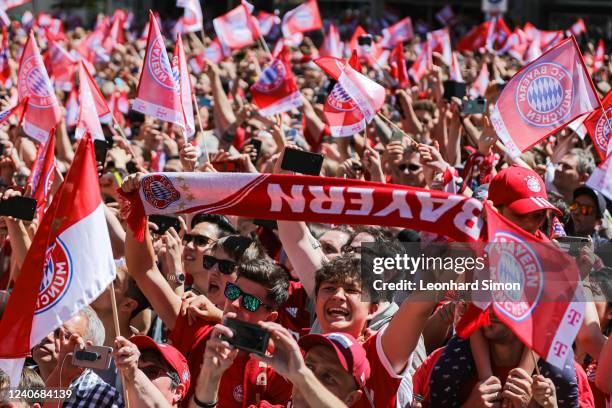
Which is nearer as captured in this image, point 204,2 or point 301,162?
point 301,162

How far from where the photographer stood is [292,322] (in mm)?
4906

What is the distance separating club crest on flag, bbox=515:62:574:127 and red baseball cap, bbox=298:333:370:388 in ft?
8.84

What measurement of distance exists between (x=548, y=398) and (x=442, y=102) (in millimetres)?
6215

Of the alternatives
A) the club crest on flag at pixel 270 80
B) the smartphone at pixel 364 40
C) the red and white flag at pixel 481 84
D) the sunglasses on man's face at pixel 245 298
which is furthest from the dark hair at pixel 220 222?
the smartphone at pixel 364 40

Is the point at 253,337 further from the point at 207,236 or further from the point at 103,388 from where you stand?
the point at 207,236

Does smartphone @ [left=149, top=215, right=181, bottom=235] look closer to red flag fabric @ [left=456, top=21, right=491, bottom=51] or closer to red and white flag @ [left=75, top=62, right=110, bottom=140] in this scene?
red and white flag @ [left=75, top=62, right=110, bottom=140]

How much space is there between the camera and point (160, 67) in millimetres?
Answer: 6957

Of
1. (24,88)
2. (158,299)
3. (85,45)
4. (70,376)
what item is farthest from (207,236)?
(85,45)

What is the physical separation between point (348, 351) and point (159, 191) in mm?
869

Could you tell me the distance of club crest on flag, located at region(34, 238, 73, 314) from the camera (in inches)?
141

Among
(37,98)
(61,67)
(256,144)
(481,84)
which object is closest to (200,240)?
(256,144)

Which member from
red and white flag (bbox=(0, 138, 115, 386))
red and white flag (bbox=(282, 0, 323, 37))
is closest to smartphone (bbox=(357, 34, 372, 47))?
red and white flag (bbox=(282, 0, 323, 37))

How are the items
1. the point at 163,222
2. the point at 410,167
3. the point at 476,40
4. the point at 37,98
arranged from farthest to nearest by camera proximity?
1. the point at 476,40
2. the point at 37,98
3. the point at 410,167
4. the point at 163,222

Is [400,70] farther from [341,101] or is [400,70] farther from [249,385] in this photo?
[249,385]
